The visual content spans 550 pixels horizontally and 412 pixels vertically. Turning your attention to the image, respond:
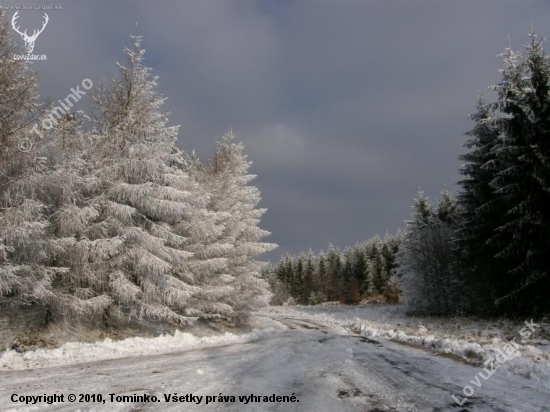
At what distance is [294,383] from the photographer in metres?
7.91

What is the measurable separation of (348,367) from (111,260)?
33.5ft

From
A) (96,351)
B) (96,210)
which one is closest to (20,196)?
(96,210)

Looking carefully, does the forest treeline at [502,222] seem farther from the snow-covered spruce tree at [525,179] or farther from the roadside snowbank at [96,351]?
the roadside snowbank at [96,351]

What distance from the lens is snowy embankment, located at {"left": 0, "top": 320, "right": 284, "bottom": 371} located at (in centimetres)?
1090

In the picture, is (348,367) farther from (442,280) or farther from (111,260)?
(442,280)

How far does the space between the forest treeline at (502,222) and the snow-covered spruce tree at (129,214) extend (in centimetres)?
1640

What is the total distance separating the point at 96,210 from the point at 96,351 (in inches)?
214

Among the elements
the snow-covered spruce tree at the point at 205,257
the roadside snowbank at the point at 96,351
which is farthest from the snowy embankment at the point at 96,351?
the snow-covered spruce tree at the point at 205,257

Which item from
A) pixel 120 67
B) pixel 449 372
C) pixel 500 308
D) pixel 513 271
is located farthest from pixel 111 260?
pixel 500 308

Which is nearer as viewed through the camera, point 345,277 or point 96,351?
point 96,351

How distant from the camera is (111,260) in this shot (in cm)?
1552

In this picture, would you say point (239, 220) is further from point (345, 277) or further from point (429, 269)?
point (345, 277)

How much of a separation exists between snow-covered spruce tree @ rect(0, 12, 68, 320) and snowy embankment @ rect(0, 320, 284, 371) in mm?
1967

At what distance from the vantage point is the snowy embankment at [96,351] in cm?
1090
